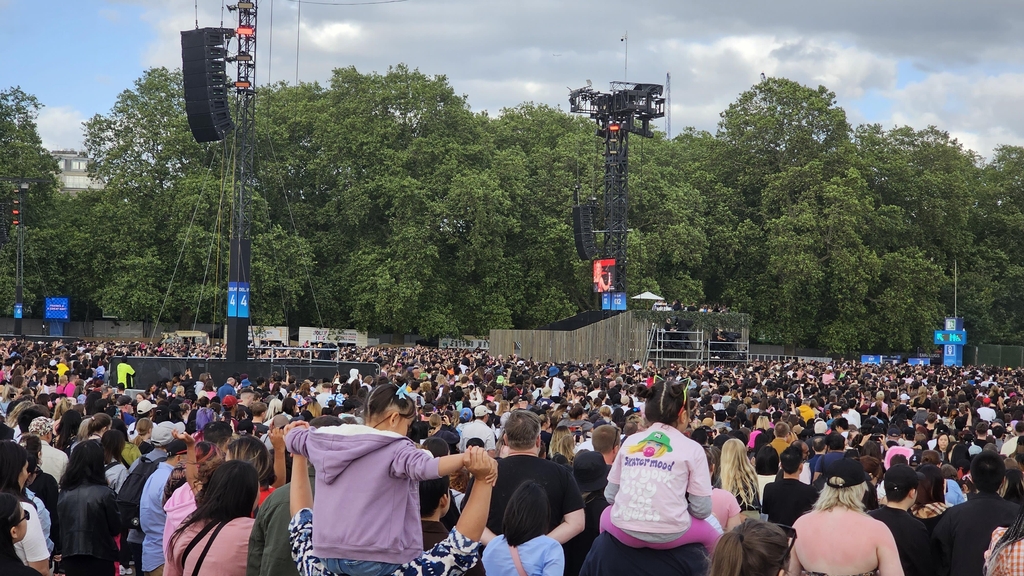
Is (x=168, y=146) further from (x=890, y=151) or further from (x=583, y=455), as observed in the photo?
(x=583, y=455)

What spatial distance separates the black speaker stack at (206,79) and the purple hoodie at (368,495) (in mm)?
22404

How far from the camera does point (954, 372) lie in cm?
2616

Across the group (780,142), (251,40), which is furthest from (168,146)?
(780,142)

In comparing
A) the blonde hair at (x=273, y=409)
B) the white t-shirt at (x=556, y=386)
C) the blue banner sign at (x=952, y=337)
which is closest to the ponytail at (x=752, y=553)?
the blonde hair at (x=273, y=409)

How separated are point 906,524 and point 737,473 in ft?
3.35

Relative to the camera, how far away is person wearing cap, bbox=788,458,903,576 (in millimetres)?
4031

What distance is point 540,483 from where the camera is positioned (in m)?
4.67

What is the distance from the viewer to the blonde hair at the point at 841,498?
4184 mm

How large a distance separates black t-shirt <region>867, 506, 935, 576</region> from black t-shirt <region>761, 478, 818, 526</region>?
88cm

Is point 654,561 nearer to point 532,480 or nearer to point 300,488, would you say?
point 532,480

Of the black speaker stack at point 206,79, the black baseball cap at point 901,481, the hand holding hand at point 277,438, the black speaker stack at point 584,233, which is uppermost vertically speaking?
the black speaker stack at point 206,79

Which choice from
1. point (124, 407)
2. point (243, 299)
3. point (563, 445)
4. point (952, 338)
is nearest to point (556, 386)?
point (124, 407)

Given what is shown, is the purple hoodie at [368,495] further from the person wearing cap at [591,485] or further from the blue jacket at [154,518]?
the blue jacket at [154,518]

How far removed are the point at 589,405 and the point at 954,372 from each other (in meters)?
16.8
